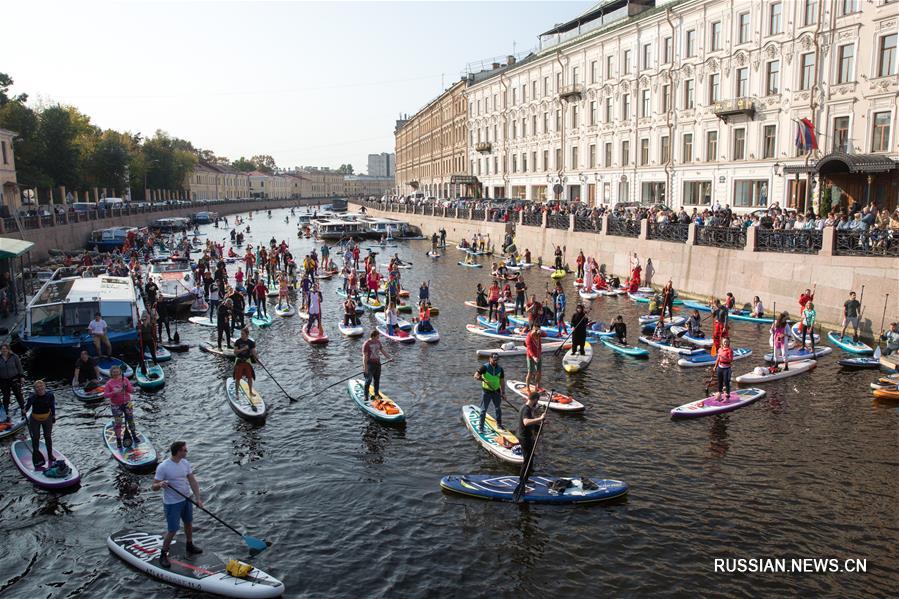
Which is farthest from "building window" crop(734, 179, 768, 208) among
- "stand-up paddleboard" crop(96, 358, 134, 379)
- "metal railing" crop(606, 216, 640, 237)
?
"stand-up paddleboard" crop(96, 358, 134, 379)

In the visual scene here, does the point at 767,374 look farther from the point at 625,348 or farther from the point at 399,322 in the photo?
the point at 399,322

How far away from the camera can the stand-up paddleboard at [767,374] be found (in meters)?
19.2

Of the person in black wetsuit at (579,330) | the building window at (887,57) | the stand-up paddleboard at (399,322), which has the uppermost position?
the building window at (887,57)

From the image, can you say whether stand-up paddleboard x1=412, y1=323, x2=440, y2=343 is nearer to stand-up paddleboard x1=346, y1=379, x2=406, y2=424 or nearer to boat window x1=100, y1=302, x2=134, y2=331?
stand-up paddleboard x1=346, y1=379, x2=406, y2=424

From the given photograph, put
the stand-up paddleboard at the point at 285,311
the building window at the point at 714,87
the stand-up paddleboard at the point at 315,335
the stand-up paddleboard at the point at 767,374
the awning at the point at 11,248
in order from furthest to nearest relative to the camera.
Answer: the building window at the point at 714,87, the stand-up paddleboard at the point at 285,311, the awning at the point at 11,248, the stand-up paddleboard at the point at 315,335, the stand-up paddleboard at the point at 767,374

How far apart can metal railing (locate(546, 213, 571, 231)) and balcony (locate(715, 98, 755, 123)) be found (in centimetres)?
1099

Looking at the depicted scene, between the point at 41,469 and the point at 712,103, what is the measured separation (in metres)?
41.4

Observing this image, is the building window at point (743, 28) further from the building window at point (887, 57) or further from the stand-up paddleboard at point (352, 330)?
the stand-up paddleboard at point (352, 330)

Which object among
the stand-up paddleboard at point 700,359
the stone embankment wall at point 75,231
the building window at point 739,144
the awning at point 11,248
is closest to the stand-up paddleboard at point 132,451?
the awning at point 11,248

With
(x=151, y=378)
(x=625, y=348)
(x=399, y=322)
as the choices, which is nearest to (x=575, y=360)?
(x=625, y=348)

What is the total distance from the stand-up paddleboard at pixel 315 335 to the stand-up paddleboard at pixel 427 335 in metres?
3.30

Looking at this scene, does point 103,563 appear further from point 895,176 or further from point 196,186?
point 196,186

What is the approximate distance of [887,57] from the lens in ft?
105

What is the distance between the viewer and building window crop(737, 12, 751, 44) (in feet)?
130
